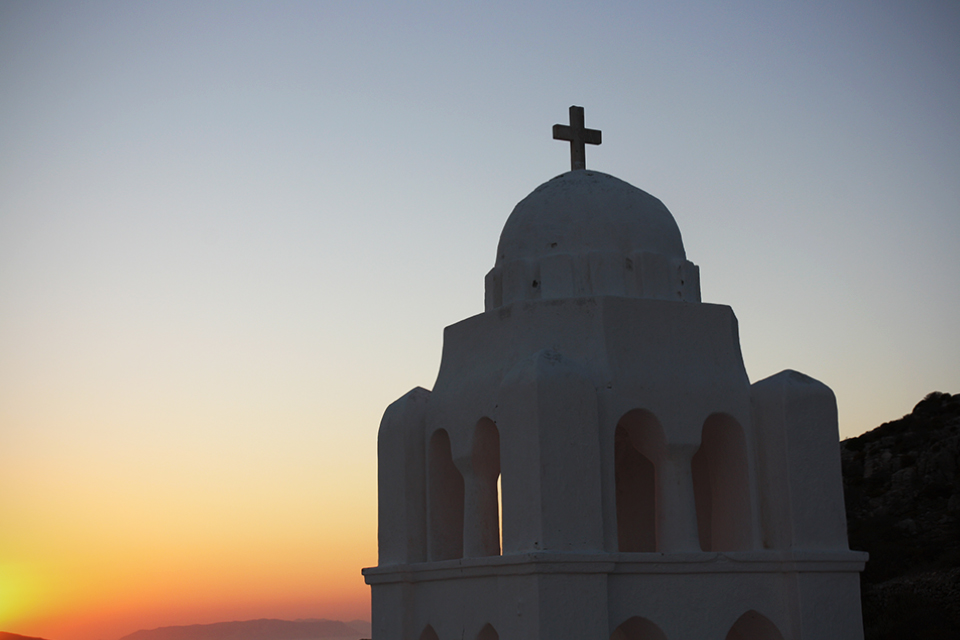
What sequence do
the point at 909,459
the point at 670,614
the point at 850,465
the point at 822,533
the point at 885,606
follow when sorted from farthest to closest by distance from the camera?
1. the point at 850,465
2. the point at 909,459
3. the point at 885,606
4. the point at 822,533
5. the point at 670,614

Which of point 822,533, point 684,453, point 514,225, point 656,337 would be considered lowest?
point 822,533

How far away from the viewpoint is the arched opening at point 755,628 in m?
9.69

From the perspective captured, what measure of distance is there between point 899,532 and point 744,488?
29.3 metres

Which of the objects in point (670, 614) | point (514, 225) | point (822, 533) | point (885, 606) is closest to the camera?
point (670, 614)

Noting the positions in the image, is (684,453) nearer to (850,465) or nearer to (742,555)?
(742,555)

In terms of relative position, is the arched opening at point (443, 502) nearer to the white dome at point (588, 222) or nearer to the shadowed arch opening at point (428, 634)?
the shadowed arch opening at point (428, 634)

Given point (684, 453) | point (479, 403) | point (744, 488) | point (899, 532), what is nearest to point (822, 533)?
point (744, 488)

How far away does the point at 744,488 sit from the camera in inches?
398

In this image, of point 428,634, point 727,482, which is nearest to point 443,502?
point 428,634

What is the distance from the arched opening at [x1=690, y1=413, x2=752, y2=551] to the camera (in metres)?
10.1

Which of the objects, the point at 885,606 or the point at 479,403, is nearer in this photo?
the point at 479,403

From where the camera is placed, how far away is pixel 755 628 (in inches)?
390

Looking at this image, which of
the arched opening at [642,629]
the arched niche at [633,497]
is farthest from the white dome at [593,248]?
the arched opening at [642,629]

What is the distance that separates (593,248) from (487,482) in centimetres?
258
